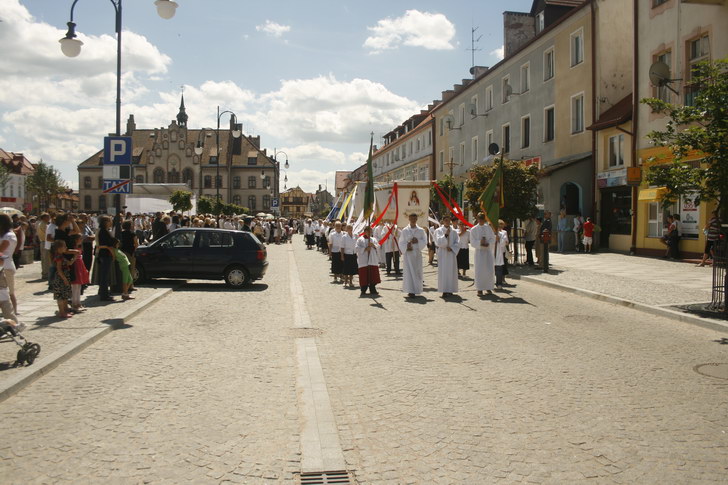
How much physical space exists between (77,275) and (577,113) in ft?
81.0

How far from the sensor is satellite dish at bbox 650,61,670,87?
20.4 meters

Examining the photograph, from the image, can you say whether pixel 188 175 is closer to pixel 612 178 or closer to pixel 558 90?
pixel 558 90

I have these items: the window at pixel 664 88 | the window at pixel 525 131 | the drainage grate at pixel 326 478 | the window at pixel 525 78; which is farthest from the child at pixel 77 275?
the window at pixel 525 78

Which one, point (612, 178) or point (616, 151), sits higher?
point (616, 151)

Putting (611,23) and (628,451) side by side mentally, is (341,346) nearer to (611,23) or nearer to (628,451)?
(628,451)

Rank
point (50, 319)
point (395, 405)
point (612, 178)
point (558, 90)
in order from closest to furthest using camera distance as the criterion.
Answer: point (395, 405) < point (50, 319) < point (612, 178) < point (558, 90)

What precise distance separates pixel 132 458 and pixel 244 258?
11514 mm

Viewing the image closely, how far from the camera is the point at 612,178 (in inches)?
993

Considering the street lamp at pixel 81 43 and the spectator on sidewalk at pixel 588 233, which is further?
the spectator on sidewalk at pixel 588 233

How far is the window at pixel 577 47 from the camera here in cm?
2816

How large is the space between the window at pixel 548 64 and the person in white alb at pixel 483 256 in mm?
19729

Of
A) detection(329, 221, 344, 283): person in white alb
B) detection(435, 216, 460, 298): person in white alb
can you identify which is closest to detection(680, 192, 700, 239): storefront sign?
detection(435, 216, 460, 298): person in white alb

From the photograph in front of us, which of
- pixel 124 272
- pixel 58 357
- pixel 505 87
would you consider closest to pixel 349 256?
pixel 124 272

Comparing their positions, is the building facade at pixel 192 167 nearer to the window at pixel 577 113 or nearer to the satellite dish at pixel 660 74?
the window at pixel 577 113
